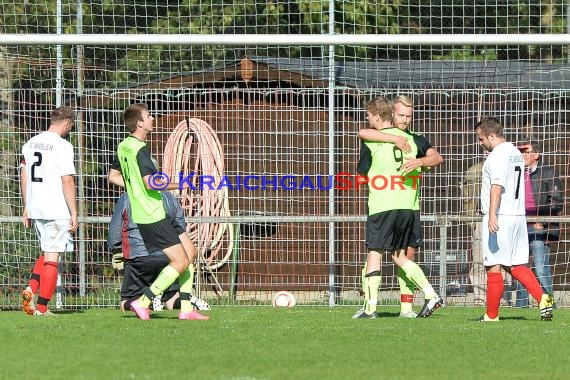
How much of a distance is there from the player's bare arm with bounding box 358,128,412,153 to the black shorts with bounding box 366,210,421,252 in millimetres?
606

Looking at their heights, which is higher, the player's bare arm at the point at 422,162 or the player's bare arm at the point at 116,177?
the player's bare arm at the point at 422,162

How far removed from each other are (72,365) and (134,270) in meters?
5.22

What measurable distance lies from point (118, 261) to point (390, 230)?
369 centimetres

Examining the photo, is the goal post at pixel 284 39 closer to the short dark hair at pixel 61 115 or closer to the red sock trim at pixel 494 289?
the short dark hair at pixel 61 115

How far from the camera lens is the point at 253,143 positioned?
→ 47.4ft

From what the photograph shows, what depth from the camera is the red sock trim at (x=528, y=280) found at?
11.0 metres

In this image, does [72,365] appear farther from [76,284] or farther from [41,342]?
[76,284]

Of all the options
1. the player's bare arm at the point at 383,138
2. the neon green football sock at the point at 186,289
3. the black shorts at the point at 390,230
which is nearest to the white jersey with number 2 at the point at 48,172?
the neon green football sock at the point at 186,289

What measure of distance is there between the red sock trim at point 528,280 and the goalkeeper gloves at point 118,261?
4.46m

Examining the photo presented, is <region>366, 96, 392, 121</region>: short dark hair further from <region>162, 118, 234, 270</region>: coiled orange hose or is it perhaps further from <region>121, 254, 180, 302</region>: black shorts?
<region>162, 118, 234, 270</region>: coiled orange hose

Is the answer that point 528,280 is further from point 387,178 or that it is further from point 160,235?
point 160,235

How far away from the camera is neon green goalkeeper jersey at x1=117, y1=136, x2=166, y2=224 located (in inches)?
423

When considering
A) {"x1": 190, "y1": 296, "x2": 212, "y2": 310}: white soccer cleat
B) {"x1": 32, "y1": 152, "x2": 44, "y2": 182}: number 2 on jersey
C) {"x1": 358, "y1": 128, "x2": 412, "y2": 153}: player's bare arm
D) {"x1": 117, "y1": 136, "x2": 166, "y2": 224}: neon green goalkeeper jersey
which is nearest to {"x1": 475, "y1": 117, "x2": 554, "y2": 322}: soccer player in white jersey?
{"x1": 358, "y1": 128, "x2": 412, "y2": 153}: player's bare arm

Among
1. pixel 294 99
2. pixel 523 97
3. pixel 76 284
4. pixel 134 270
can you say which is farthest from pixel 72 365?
pixel 523 97
